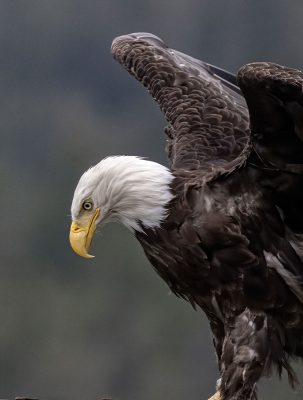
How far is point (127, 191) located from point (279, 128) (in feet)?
2.84

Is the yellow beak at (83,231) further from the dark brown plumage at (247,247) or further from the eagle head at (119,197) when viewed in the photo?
the dark brown plumage at (247,247)

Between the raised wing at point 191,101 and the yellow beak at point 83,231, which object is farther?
the raised wing at point 191,101

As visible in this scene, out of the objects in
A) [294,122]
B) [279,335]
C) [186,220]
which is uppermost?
[294,122]

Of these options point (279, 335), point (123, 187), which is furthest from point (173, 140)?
point (279, 335)

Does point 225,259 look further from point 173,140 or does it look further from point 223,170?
point 173,140

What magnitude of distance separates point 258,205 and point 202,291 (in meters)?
0.51

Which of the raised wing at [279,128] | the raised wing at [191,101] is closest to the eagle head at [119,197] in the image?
the raised wing at [191,101]

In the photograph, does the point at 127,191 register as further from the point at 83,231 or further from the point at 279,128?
the point at 279,128

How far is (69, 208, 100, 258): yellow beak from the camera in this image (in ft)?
19.3

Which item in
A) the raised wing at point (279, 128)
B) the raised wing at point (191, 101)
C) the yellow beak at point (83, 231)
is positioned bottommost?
the yellow beak at point (83, 231)

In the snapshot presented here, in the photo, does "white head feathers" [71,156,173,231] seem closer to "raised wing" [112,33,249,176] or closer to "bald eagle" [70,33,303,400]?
"bald eagle" [70,33,303,400]

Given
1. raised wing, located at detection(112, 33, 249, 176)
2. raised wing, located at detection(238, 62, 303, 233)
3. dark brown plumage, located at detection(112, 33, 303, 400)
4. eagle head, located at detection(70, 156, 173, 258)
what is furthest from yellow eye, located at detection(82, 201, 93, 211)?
raised wing, located at detection(238, 62, 303, 233)

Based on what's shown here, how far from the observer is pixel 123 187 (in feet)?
19.7

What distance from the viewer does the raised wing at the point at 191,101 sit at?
6.80m
